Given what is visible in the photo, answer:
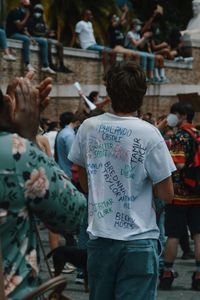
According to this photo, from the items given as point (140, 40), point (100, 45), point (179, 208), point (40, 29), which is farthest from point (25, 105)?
point (100, 45)

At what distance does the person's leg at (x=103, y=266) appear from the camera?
561cm

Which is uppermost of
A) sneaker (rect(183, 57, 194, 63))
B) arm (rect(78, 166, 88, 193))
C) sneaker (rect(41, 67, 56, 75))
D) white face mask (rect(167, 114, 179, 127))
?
arm (rect(78, 166, 88, 193))

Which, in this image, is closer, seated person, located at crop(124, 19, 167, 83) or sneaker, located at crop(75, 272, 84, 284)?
sneaker, located at crop(75, 272, 84, 284)

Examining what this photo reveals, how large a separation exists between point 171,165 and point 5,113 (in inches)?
68.1

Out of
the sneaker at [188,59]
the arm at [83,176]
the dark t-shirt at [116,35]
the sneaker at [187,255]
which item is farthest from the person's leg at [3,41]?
the arm at [83,176]

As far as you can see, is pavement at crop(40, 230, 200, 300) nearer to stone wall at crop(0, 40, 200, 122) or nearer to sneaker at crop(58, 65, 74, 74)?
stone wall at crop(0, 40, 200, 122)

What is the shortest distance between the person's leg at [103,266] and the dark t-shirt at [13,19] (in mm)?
17257

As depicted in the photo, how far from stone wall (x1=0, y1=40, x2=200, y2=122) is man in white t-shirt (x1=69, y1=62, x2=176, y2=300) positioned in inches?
557

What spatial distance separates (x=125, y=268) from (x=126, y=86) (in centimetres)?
98

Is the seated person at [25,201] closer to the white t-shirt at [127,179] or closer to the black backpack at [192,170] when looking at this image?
the white t-shirt at [127,179]

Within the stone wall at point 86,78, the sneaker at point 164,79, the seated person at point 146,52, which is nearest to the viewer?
the stone wall at point 86,78

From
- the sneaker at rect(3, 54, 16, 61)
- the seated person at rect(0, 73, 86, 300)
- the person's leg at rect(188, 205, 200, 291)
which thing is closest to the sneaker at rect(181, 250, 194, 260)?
the person's leg at rect(188, 205, 200, 291)

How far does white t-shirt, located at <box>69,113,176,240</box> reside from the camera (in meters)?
5.60

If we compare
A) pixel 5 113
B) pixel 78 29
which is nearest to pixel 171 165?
pixel 5 113
